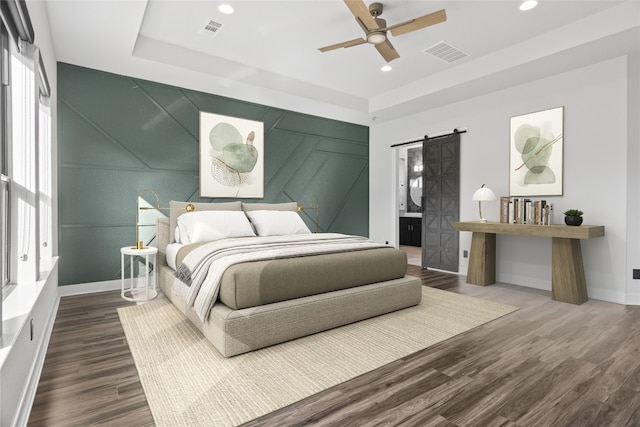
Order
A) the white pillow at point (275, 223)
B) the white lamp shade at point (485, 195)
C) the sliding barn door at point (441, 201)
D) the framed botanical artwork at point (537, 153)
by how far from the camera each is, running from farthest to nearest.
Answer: the sliding barn door at point (441, 201)
the white lamp shade at point (485, 195)
the white pillow at point (275, 223)
the framed botanical artwork at point (537, 153)

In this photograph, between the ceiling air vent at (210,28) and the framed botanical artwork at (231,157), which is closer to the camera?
the ceiling air vent at (210,28)

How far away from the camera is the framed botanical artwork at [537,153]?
4000 mm

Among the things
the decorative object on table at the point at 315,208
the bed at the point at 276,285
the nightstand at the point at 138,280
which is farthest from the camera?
the decorative object on table at the point at 315,208

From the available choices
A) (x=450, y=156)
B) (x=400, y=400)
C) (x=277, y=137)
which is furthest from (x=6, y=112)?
(x=450, y=156)

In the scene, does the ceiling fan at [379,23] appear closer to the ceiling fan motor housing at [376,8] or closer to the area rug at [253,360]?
the ceiling fan motor housing at [376,8]

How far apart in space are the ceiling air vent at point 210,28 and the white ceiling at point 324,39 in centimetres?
5

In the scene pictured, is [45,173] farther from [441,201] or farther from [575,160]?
[575,160]

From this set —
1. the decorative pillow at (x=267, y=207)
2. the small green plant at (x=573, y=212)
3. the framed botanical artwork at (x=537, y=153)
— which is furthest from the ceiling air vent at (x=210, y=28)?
the small green plant at (x=573, y=212)

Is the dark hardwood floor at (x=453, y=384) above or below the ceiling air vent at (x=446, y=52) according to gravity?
below

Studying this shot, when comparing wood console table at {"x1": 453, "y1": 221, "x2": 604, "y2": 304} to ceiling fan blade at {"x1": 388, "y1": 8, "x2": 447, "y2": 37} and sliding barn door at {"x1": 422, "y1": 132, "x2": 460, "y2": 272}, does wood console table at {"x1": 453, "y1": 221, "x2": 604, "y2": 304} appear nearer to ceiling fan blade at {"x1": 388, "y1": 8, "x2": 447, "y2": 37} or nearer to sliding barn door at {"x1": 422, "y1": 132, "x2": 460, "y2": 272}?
sliding barn door at {"x1": 422, "y1": 132, "x2": 460, "y2": 272}

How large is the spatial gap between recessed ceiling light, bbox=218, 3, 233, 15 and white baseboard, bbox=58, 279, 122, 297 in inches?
124

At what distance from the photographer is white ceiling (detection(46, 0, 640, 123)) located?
305cm

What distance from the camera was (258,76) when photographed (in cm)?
445

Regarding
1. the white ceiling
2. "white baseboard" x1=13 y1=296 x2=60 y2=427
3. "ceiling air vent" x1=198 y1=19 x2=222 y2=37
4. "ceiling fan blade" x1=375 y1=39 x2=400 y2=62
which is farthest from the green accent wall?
"ceiling fan blade" x1=375 y1=39 x2=400 y2=62
